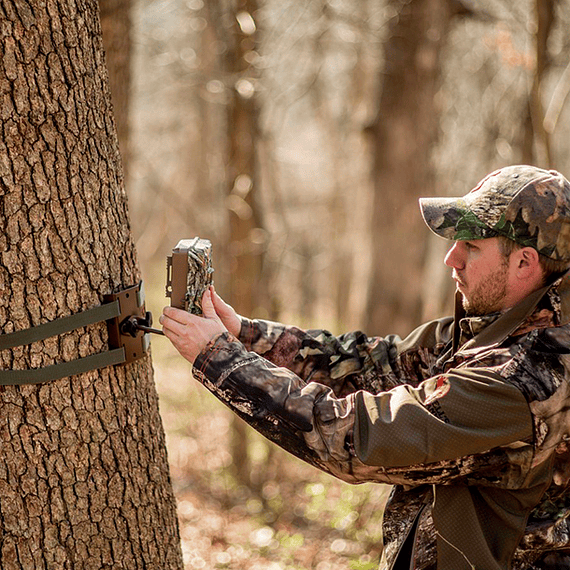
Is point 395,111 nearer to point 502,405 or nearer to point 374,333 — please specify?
point 374,333

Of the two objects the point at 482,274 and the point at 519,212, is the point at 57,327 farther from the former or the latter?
the point at 519,212

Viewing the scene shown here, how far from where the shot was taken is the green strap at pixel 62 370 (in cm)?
223

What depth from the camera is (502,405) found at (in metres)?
2.16

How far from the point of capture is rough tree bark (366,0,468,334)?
24.9ft

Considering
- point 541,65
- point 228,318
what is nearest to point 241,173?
point 541,65

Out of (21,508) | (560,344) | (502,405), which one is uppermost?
(560,344)

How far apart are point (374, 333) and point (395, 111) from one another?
2.60m

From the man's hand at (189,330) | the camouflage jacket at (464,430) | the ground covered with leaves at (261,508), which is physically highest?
the man's hand at (189,330)

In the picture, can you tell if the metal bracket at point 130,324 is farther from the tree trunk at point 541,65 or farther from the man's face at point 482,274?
the tree trunk at point 541,65

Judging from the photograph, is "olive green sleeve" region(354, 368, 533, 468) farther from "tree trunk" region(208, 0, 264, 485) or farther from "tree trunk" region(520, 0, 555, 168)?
"tree trunk" region(208, 0, 264, 485)

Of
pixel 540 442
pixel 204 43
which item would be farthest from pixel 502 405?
pixel 204 43

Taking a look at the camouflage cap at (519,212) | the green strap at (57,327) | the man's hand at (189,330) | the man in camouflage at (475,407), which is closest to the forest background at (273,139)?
the man in camouflage at (475,407)

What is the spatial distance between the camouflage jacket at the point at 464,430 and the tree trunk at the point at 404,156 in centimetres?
560

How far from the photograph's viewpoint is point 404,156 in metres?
7.89
